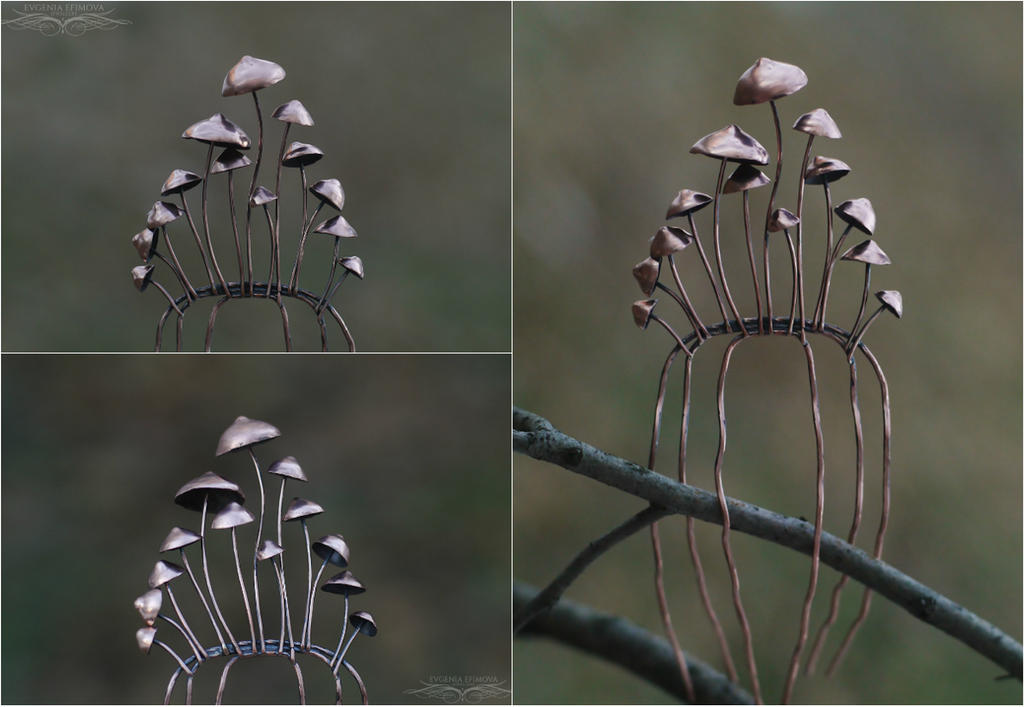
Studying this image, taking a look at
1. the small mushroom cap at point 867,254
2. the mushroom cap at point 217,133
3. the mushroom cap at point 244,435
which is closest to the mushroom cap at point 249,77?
the mushroom cap at point 217,133

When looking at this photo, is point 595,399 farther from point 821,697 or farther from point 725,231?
point 821,697

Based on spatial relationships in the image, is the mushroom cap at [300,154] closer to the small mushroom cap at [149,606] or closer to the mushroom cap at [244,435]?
the mushroom cap at [244,435]

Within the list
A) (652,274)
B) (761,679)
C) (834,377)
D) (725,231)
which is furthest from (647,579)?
(652,274)

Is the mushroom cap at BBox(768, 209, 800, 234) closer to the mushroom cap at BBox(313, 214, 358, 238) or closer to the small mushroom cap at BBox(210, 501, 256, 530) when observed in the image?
the mushroom cap at BBox(313, 214, 358, 238)

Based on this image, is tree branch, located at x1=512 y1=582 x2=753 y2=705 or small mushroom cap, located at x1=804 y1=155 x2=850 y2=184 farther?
tree branch, located at x1=512 y1=582 x2=753 y2=705

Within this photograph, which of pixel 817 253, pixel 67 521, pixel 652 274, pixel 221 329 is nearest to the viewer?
pixel 652 274

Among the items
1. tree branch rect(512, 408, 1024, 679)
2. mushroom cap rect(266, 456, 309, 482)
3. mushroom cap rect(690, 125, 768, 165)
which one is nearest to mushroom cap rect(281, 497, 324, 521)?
mushroom cap rect(266, 456, 309, 482)
